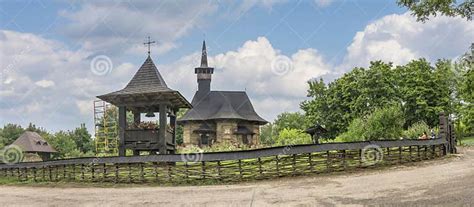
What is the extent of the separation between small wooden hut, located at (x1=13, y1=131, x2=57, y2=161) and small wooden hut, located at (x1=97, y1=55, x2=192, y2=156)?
24.7 meters

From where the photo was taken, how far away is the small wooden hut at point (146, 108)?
65.5ft

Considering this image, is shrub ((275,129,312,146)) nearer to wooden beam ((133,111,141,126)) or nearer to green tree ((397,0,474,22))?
wooden beam ((133,111,141,126))

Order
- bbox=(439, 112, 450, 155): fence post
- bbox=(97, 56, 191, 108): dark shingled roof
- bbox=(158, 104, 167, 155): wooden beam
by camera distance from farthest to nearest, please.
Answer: bbox=(97, 56, 191, 108): dark shingled roof, bbox=(158, 104, 167, 155): wooden beam, bbox=(439, 112, 450, 155): fence post

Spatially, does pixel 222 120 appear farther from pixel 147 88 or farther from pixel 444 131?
pixel 444 131

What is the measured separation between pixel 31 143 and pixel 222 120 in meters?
18.4

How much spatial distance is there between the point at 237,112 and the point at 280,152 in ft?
93.4

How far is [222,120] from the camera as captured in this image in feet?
135

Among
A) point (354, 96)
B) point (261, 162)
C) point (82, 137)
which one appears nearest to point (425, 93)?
point (354, 96)

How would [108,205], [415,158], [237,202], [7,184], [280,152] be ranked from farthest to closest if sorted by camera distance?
[7,184] < [415,158] < [280,152] < [108,205] < [237,202]

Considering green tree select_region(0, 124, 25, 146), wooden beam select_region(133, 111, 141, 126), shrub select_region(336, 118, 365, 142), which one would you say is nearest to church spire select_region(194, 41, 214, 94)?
shrub select_region(336, 118, 365, 142)

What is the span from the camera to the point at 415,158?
1599 centimetres

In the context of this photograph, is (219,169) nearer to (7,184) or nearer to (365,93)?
(7,184)

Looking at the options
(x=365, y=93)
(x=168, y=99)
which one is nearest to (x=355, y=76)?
(x=365, y=93)

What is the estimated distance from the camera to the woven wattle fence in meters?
14.8
